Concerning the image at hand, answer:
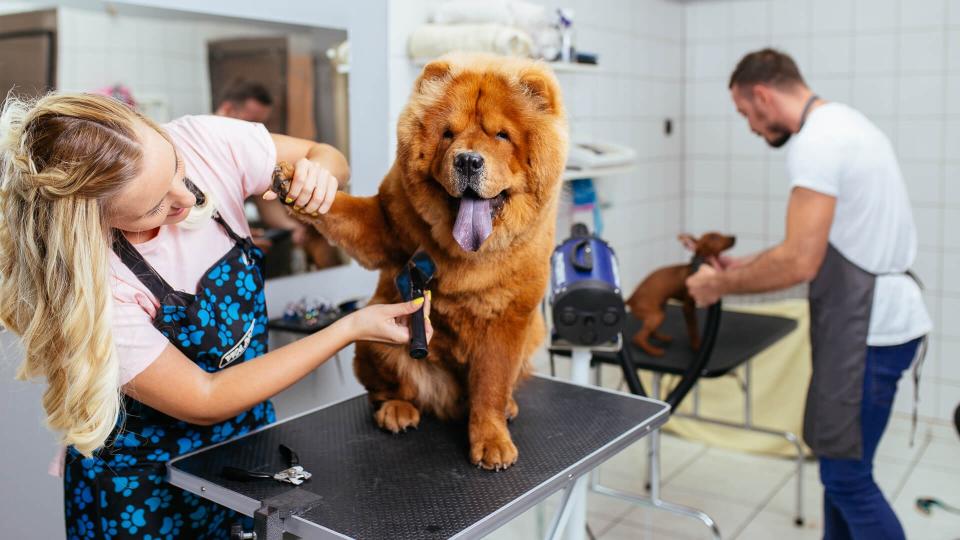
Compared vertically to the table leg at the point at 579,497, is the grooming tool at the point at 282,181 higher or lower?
higher

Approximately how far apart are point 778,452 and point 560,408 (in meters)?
2.20

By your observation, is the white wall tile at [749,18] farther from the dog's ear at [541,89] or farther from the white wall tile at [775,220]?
the dog's ear at [541,89]

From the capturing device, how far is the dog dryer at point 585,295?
177cm

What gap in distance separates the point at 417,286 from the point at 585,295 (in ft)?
1.66

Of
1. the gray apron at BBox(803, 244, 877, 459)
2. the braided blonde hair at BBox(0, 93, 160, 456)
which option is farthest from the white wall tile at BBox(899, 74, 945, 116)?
the braided blonde hair at BBox(0, 93, 160, 456)

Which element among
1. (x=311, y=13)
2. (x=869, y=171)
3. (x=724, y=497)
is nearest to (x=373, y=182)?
(x=311, y=13)

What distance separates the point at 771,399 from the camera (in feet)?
11.9

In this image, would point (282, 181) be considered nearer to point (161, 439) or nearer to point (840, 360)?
point (161, 439)

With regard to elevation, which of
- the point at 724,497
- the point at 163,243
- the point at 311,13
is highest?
the point at 311,13

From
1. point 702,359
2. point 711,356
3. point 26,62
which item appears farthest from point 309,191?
point 711,356

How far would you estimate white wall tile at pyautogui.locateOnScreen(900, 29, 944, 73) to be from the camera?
374 centimetres

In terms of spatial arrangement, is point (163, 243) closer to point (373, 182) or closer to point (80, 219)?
point (80, 219)

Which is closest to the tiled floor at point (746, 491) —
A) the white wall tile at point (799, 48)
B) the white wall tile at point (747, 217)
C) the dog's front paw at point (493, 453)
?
the white wall tile at point (747, 217)

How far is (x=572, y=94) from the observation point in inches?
134
